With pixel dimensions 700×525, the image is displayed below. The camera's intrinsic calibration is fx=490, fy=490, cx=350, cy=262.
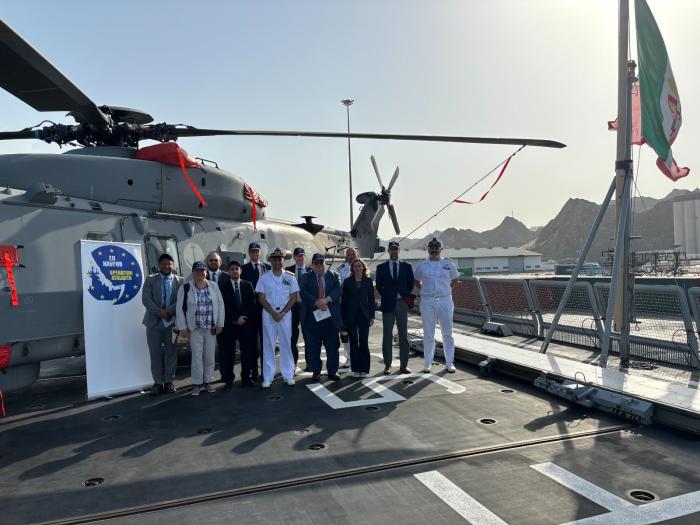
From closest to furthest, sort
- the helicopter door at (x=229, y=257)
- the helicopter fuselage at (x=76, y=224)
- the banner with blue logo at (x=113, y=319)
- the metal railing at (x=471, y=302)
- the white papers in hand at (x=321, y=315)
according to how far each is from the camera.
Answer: the helicopter fuselage at (x=76, y=224)
the banner with blue logo at (x=113, y=319)
the white papers in hand at (x=321, y=315)
the helicopter door at (x=229, y=257)
the metal railing at (x=471, y=302)

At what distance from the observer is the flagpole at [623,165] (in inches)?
284

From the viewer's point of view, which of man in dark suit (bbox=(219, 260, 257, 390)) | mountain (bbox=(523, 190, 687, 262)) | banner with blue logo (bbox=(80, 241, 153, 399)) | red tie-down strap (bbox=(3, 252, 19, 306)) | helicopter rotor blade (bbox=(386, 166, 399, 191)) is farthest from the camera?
mountain (bbox=(523, 190, 687, 262))

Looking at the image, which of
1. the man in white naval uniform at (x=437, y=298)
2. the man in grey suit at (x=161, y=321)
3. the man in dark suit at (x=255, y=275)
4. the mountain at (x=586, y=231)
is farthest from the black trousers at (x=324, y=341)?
the mountain at (x=586, y=231)

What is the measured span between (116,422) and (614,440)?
4.98 metres

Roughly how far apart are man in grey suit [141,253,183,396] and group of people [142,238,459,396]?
0.01m

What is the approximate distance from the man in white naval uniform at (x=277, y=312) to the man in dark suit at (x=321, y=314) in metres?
0.23

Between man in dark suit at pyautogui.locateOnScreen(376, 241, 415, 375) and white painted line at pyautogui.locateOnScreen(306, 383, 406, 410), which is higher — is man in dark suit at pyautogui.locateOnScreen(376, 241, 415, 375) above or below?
above

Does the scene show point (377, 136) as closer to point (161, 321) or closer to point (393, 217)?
point (161, 321)

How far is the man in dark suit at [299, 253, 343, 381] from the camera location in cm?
Result: 700

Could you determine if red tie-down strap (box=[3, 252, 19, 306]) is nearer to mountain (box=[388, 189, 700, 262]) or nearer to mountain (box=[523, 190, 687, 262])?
mountain (box=[388, 189, 700, 262])

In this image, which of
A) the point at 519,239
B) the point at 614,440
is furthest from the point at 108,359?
the point at 519,239

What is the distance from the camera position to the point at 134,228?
704 centimetres

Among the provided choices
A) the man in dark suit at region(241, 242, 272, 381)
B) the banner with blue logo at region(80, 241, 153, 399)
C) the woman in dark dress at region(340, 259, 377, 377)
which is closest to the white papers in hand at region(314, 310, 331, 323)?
the woman in dark dress at region(340, 259, 377, 377)

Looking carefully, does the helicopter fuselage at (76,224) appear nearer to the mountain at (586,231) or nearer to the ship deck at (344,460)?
the ship deck at (344,460)
